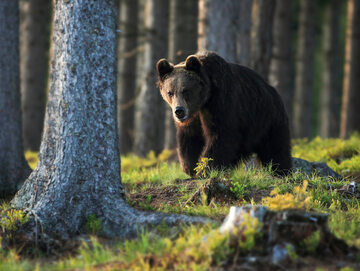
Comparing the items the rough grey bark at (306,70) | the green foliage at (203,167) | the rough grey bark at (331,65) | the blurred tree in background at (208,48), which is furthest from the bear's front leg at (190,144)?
the rough grey bark at (331,65)

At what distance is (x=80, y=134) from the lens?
5.13m

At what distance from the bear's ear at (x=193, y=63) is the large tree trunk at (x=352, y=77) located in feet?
37.4

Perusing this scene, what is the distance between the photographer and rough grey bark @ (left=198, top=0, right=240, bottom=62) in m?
9.79

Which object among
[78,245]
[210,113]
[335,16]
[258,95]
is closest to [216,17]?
[258,95]

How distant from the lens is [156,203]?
18.4 feet

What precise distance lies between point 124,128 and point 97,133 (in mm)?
11837

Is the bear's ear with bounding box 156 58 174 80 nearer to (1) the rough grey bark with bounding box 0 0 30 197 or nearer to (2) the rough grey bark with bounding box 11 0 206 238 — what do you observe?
(2) the rough grey bark with bounding box 11 0 206 238

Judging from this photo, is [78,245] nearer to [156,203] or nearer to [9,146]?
[156,203]

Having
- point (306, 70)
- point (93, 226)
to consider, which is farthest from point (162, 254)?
point (306, 70)

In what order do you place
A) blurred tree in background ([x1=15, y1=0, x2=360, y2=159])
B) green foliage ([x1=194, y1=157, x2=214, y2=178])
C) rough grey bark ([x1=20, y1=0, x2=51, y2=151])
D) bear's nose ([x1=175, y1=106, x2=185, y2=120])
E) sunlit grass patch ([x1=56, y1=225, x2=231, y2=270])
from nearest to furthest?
sunlit grass patch ([x1=56, y1=225, x2=231, y2=270]) < green foliage ([x1=194, y1=157, x2=214, y2=178]) < bear's nose ([x1=175, y1=106, x2=185, y2=120]) < blurred tree in background ([x1=15, y1=0, x2=360, y2=159]) < rough grey bark ([x1=20, y1=0, x2=51, y2=151])

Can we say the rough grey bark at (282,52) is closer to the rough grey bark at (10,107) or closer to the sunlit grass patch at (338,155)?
the sunlit grass patch at (338,155)

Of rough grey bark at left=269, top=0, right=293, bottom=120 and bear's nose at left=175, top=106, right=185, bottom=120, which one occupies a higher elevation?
rough grey bark at left=269, top=0, right=293, bottom=120

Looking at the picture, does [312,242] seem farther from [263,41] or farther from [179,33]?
[179,33]

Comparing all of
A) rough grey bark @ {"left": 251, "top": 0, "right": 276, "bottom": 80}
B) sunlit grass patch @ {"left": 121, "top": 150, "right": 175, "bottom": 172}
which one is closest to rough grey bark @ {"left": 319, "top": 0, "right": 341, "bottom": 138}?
rough grey bark @ {"left": 251, "top": 0, "right": 276, "bottom": 80}
